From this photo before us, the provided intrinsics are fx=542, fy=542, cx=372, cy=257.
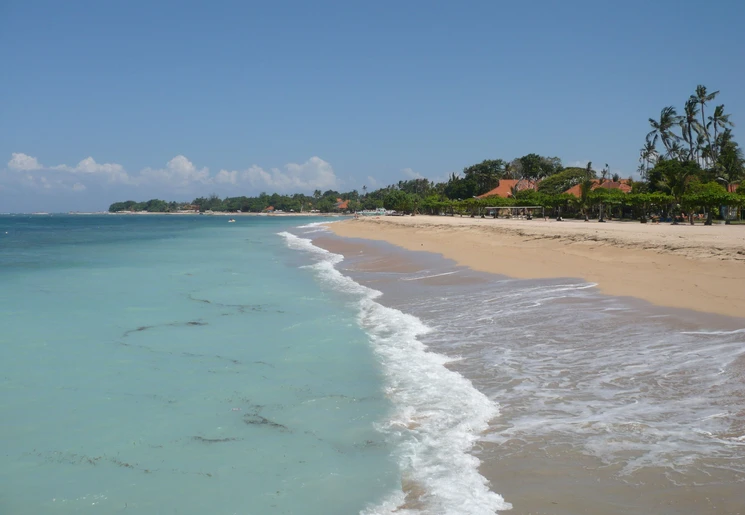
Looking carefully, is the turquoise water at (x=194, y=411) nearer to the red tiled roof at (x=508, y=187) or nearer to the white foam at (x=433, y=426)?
the white foam at (x=433, y=426)

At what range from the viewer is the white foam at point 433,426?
13.1 ft

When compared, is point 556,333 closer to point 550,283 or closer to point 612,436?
point 612,436

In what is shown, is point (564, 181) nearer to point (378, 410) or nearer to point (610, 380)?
point (610, 380)

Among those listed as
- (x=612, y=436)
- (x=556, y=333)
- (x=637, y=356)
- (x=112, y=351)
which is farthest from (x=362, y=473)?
(x=112, y=351)

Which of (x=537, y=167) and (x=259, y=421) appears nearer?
(x=259, y=421)

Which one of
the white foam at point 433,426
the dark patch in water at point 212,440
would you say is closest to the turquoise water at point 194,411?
the dark patch in water at point 212,440

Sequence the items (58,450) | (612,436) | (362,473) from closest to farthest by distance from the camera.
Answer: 1. (362,473)
2. (612,436)
3. (58,450)

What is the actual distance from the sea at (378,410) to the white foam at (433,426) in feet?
0.08

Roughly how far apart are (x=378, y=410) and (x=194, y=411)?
201 cm

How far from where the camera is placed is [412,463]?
4559 millimetres

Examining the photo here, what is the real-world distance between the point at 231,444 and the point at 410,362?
3.03 meters

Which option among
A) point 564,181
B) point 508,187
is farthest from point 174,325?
point 508,187

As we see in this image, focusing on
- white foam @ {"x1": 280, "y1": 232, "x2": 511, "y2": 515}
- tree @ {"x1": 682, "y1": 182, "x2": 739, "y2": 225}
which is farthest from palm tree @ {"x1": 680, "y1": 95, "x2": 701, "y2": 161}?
white foam @ {"x1": 280, "y1": 232, "x2": 511, "y2": 515}

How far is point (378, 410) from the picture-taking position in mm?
5781
